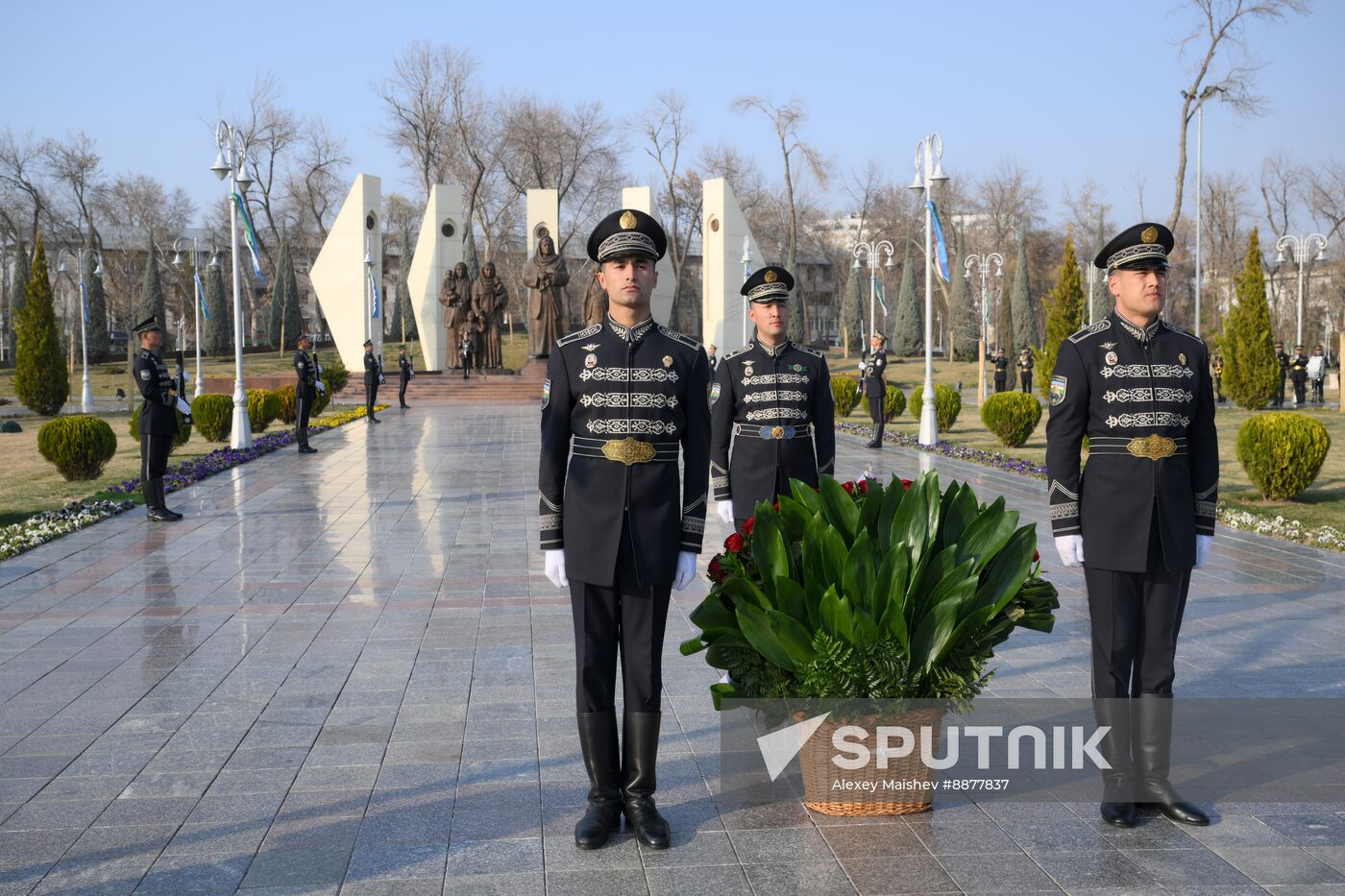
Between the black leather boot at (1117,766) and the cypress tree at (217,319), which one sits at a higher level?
the cypress tree at (217,319)

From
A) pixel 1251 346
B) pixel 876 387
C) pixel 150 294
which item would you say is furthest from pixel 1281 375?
pixel 150 294

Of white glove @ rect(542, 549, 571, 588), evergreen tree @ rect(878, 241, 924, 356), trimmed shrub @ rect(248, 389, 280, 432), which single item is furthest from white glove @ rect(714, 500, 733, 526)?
evergreen tree @ rect(878, 241, 924, 356)

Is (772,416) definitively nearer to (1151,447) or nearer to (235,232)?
(1151,447)

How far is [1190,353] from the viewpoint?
14.3ft

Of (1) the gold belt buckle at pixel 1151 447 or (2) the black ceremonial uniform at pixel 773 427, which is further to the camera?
(2) the black ceremonial uniform at pixel 773 427

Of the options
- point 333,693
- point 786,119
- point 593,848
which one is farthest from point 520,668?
point 786,119

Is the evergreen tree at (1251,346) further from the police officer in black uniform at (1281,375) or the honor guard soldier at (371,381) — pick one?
the honor guard soldier at (371,381)

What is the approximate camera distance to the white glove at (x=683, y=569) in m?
4.12

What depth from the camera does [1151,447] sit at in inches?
169

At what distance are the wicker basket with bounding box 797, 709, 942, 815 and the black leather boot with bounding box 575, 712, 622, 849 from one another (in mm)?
659

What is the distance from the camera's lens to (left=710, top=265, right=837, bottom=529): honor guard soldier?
6.50 meters

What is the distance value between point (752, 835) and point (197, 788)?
84.6 inches

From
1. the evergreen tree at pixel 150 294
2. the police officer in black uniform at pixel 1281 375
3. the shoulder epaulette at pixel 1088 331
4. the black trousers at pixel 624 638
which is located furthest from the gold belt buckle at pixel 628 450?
the evergreen tree at pixel 150 294

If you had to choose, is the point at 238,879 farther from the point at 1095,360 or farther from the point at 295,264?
the point at 295,264
